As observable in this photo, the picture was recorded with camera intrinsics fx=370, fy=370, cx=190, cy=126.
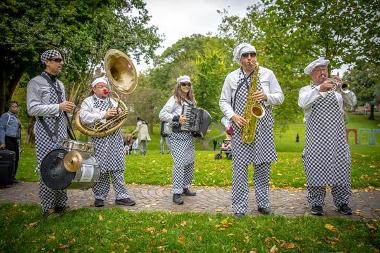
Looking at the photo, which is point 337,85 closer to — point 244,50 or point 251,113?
point 251,113

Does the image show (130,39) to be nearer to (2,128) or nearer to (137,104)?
(2,128)

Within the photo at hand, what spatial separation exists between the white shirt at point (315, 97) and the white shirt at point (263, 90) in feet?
1.31

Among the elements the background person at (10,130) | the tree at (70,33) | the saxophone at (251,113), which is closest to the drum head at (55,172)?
the saxophone at (251,113)

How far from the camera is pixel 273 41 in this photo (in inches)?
675

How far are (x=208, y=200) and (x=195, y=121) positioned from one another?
5.29 ft

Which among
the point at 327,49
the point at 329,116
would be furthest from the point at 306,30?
the point at 329,116

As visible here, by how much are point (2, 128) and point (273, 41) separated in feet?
39.4

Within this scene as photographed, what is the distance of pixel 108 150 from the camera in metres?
6.78

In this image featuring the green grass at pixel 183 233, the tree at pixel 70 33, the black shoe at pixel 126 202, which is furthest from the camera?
the tree at pixel 70 33

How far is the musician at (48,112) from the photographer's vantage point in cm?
595

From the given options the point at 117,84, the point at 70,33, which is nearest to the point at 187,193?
the point at 117,84

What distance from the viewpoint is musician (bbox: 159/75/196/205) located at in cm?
729

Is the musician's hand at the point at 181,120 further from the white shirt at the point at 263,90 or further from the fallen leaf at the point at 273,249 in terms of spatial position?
the fallen leaf at the point at 273,249

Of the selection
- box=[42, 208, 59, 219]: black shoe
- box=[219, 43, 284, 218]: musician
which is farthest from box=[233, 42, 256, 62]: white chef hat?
box=[42, 208, 59, 219]: black shoe
